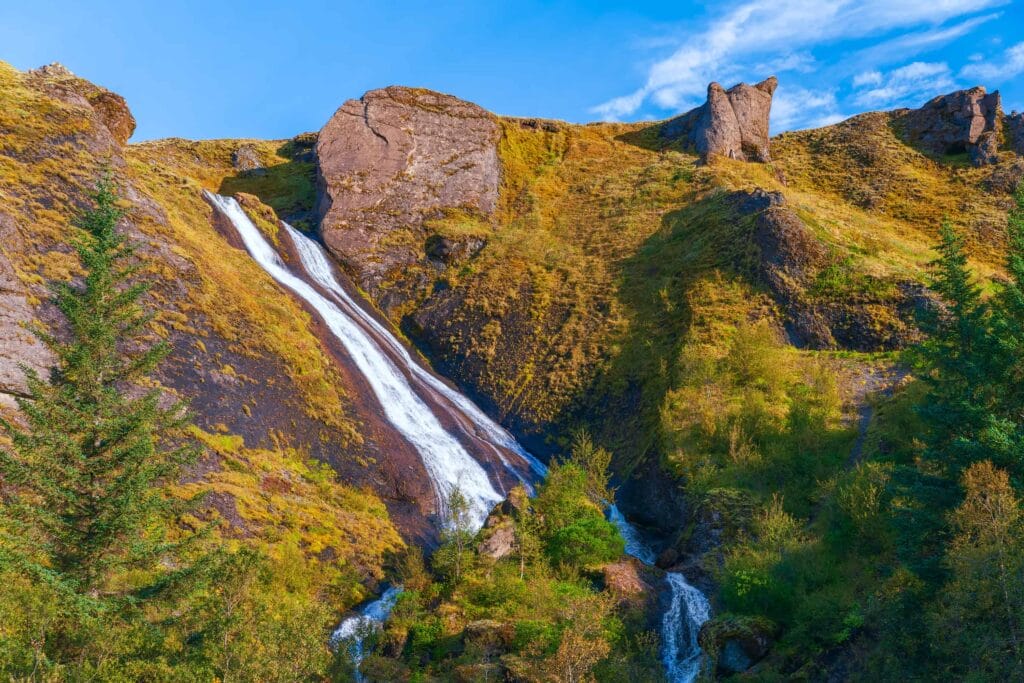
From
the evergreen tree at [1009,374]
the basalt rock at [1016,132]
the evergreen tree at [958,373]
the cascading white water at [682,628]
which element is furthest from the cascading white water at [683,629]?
the basalt rock at [1016,132]

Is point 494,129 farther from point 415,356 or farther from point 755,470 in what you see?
point 755,470

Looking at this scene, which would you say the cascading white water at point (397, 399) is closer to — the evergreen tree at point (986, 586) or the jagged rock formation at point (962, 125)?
the evergreen tree at point (986, 586)

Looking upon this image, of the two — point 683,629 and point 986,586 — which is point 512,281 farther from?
point 986,586

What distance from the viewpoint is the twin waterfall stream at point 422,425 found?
28.2m

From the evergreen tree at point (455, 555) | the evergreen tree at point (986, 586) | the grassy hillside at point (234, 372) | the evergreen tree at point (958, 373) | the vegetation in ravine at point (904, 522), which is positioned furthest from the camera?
the evergreen tree at point (455, 555)

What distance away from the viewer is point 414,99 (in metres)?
80.8

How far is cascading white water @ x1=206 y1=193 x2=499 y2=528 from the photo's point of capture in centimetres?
3950

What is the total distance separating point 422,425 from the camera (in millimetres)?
43875

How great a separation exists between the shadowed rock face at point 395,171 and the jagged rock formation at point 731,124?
24.6 m

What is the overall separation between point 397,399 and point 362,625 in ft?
66.6

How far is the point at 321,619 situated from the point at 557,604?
11538mm

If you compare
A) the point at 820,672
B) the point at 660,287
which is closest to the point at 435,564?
the point at 820,672

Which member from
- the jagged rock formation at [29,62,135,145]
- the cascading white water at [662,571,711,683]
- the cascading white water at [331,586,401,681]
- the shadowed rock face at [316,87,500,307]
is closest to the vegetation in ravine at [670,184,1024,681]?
the cascading white water at [662,571,711,683]

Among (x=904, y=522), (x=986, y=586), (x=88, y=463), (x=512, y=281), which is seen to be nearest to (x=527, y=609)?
(x=904, y=522)
